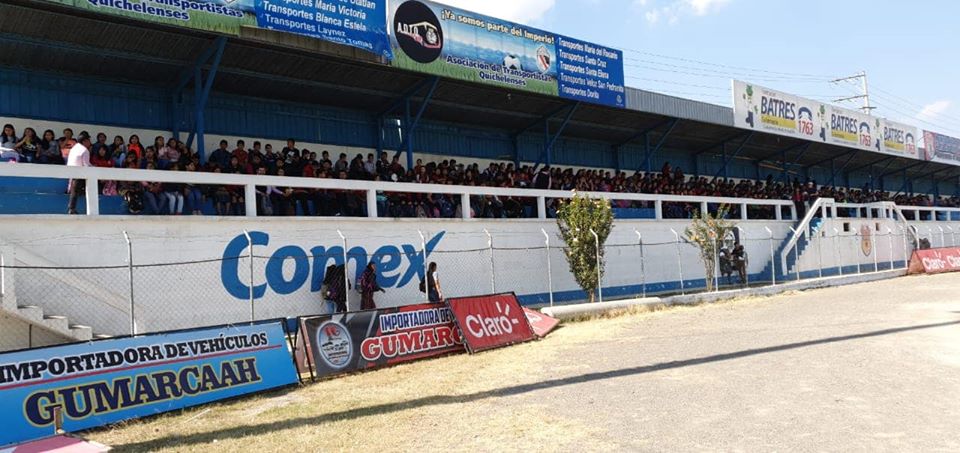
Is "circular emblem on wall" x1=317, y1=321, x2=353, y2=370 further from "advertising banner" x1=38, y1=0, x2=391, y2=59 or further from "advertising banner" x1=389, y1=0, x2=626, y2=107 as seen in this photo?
"advertising banner" x1=389, y1=0, x2=626, y2=107

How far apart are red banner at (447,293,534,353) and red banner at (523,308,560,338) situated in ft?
0.90

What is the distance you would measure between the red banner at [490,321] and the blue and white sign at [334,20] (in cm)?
803

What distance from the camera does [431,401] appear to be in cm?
873

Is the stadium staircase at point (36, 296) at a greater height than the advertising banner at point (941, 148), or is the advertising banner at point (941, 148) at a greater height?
the advertising banner at point (941, 148)

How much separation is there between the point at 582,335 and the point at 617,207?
9.87 meters

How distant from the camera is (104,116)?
17.4m

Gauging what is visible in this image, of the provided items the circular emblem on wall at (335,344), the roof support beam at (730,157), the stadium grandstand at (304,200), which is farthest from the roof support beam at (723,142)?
the circular emblem on wall at (335,344)

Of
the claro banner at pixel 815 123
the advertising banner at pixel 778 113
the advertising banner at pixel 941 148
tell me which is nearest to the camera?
the advertising banner at pixel 778 113

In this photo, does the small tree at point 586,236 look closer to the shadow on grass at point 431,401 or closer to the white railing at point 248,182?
the white railing at point 248,182

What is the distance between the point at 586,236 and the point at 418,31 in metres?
7.47

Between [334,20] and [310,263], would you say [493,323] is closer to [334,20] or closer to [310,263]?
[310,263]

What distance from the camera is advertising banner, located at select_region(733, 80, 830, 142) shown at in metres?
31.6

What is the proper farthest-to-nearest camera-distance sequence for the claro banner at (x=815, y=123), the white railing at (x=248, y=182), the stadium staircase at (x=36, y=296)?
the claro banner at (x=815, y=123)
the white railing at (x=248, y=182)
the stadium staircase at (x=36, y=296)

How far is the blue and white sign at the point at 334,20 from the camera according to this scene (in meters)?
16.3
